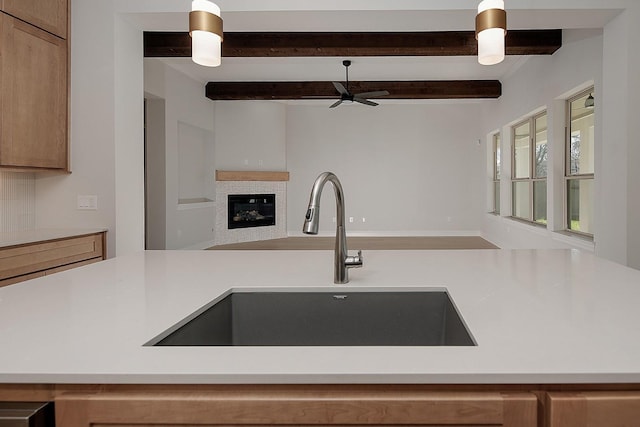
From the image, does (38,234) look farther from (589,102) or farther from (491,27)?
(589,102)

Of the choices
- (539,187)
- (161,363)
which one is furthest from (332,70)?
(161,363)

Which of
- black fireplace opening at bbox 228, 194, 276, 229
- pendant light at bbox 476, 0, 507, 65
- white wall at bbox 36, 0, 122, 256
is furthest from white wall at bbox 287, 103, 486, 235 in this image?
pendant light at bbox 476, 0, 507, 65

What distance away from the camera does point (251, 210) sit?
30.2 feet

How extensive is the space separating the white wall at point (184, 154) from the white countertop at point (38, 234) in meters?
3.12

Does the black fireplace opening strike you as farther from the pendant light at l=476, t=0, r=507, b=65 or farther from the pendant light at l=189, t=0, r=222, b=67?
→ the pendant light at l=476, t=0, r=507, b=65

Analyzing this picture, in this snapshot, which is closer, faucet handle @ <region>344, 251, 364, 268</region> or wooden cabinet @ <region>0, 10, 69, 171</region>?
faucet handle @ <region>344, 251, 364, 268</region>

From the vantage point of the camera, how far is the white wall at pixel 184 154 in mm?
6543

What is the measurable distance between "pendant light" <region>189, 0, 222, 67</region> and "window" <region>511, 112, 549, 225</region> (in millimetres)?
5332

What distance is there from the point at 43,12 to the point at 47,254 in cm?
182

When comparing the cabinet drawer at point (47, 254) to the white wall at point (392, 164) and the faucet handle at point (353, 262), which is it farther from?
the white wall at point (392, 164)

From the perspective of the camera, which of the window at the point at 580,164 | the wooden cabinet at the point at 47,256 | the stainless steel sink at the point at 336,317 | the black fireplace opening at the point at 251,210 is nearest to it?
the stainless steel sink at the point at 336,317

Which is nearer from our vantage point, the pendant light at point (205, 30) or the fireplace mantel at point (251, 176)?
the pendant light at point (205, 30)

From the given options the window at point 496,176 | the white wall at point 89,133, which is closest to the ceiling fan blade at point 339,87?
the white wall at point 89,133

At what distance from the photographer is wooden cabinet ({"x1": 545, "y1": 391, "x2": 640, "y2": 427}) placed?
0.68 metres
